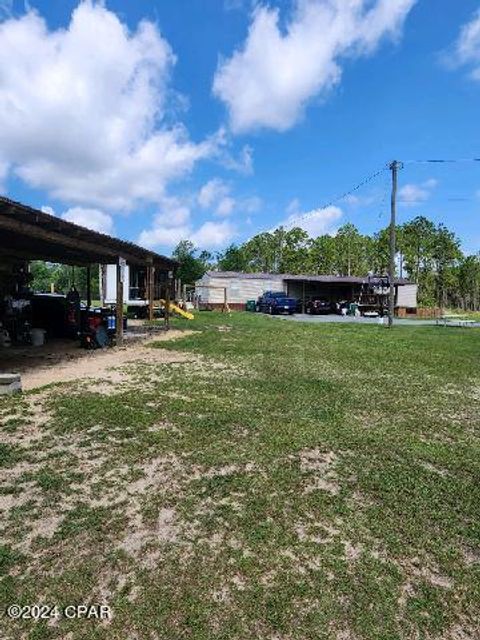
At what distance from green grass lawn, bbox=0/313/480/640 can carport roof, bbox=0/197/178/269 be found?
126 inches

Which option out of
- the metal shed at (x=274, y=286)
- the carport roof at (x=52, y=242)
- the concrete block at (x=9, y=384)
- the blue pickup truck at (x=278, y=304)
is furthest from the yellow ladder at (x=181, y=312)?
the concrete block at (x=9, y=384)

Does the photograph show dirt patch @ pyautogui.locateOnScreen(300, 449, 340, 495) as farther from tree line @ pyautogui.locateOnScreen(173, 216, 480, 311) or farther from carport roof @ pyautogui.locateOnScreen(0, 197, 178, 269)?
tree line @ pyautogui.locateOnScreen(173, 216, 480, 311)

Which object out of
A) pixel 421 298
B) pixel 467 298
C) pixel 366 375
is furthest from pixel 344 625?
pixel 467 298

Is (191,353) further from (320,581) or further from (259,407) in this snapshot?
(320,581)

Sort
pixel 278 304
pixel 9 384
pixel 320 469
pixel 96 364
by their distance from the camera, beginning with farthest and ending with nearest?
pixel 278 304 → pixel 96 364 → pixel 9 384 → pixel 320 469

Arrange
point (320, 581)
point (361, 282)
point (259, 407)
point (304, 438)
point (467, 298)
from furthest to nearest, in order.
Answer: point (467, 298)
point (361, 282)
point (259, 407)
point (304, 438)
point (320, 581)

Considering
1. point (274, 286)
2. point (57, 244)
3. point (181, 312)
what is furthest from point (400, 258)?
point (57, 244)

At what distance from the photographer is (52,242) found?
33.4ft

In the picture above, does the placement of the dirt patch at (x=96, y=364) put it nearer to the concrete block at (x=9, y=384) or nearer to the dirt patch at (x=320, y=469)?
the concrete block at (x=9, y=384)

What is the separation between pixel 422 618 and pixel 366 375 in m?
6.73

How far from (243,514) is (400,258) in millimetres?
55114

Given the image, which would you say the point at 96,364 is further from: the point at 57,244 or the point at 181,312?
the point at 181,312

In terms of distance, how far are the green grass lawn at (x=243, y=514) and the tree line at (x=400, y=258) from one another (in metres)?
47.2

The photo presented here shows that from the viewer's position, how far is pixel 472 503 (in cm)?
375
